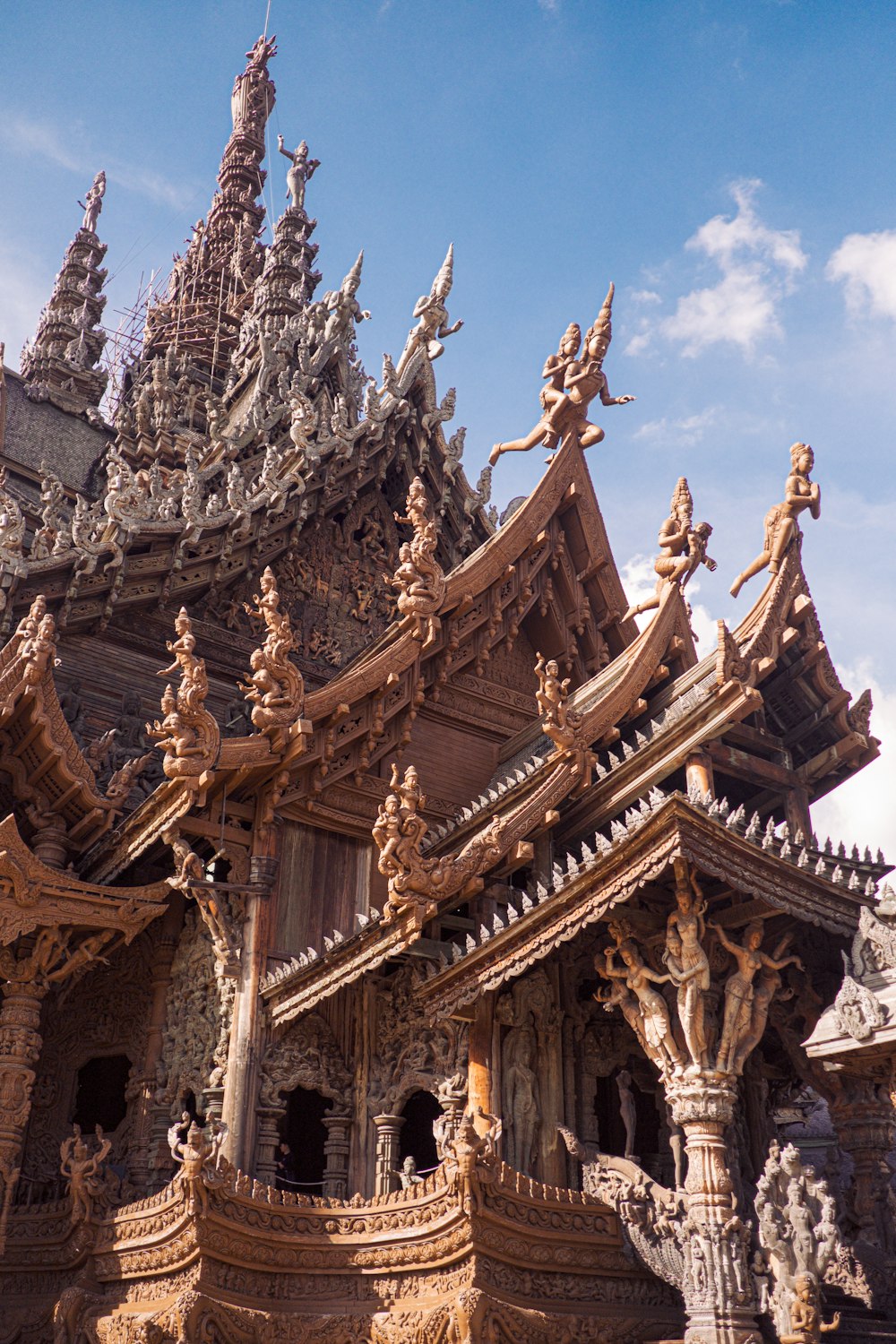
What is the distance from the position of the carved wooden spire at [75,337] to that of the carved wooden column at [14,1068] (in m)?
13.6

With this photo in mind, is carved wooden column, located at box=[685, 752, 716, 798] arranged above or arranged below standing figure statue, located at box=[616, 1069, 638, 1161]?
above

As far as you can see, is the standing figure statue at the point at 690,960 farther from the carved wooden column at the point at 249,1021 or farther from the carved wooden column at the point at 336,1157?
the carved wooden column at the point at 249,1021

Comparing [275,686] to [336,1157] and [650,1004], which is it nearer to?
[336,1157]

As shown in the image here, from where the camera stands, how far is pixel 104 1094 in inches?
478

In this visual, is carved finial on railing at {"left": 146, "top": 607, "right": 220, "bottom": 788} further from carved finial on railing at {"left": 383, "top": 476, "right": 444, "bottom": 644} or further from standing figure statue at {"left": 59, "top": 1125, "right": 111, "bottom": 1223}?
standing figure statue at {"left": 59, "top": 1125, "right": 111, "bottom": 1223}

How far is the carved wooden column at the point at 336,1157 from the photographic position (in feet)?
30.1

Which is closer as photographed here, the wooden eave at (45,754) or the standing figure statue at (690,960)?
the standing figure statue at (690,960)

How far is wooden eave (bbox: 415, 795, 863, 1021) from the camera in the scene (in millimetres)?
7871

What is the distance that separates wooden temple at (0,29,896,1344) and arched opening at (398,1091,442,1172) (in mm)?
39

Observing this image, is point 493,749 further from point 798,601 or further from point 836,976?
point 836,976

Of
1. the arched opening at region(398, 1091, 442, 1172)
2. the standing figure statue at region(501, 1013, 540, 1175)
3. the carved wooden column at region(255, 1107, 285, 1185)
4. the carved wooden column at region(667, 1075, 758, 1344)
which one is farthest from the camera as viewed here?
the arched opening at region(398, 1091, 442, 1172)

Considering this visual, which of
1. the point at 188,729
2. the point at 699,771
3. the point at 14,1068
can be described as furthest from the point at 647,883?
the point at 14,1068

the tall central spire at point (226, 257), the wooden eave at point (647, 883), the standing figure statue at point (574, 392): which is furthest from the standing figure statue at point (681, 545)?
the tall central spire at point (226, 257)

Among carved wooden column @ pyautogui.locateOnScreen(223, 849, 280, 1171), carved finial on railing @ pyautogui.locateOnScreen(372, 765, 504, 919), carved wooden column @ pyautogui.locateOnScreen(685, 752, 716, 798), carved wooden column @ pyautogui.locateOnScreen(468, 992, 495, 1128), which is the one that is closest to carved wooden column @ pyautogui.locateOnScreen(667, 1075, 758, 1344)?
carved wooden column @ pyautogui.locateOnScreen(468, 992, 495, 1128)
